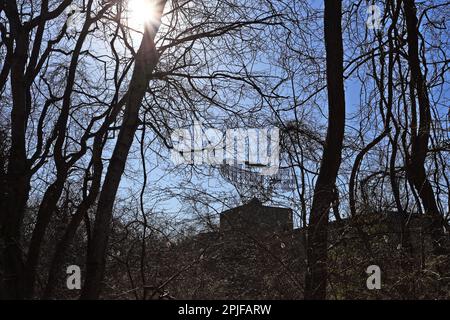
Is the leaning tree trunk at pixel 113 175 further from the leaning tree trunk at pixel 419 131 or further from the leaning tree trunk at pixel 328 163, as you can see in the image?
the leaning tree trunk at pixel 419 131

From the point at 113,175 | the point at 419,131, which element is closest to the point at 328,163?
the point at 419,131

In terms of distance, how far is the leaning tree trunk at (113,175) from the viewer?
15.5 feet

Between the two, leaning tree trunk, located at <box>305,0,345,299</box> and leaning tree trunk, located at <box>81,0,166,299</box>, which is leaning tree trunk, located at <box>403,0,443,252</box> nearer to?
leaning tree trunk, located at <box>305,0,345,299</box>

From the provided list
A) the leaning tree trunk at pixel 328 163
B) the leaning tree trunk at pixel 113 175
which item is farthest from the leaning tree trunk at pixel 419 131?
the leaning tree trunk at pixel 113 175

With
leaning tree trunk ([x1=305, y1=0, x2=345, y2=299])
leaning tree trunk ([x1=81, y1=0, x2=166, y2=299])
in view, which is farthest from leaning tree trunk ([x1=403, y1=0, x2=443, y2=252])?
leaning tree trunk ([x1=81, y1=0, x2=166, y2=299])

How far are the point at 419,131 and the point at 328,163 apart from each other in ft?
4.49

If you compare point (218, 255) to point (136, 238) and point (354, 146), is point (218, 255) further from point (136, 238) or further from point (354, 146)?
point (354, 146)

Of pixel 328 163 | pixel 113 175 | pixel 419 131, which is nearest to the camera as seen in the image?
pixel 113 175

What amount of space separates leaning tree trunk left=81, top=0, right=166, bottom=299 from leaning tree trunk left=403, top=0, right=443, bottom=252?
2.75m

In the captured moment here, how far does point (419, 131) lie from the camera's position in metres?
5.80

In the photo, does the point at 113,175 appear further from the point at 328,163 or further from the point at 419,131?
the point at 419,131

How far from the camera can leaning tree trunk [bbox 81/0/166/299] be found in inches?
186

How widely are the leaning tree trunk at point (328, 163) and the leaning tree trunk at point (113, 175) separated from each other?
1.74m

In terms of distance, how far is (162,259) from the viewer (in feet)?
16.4
